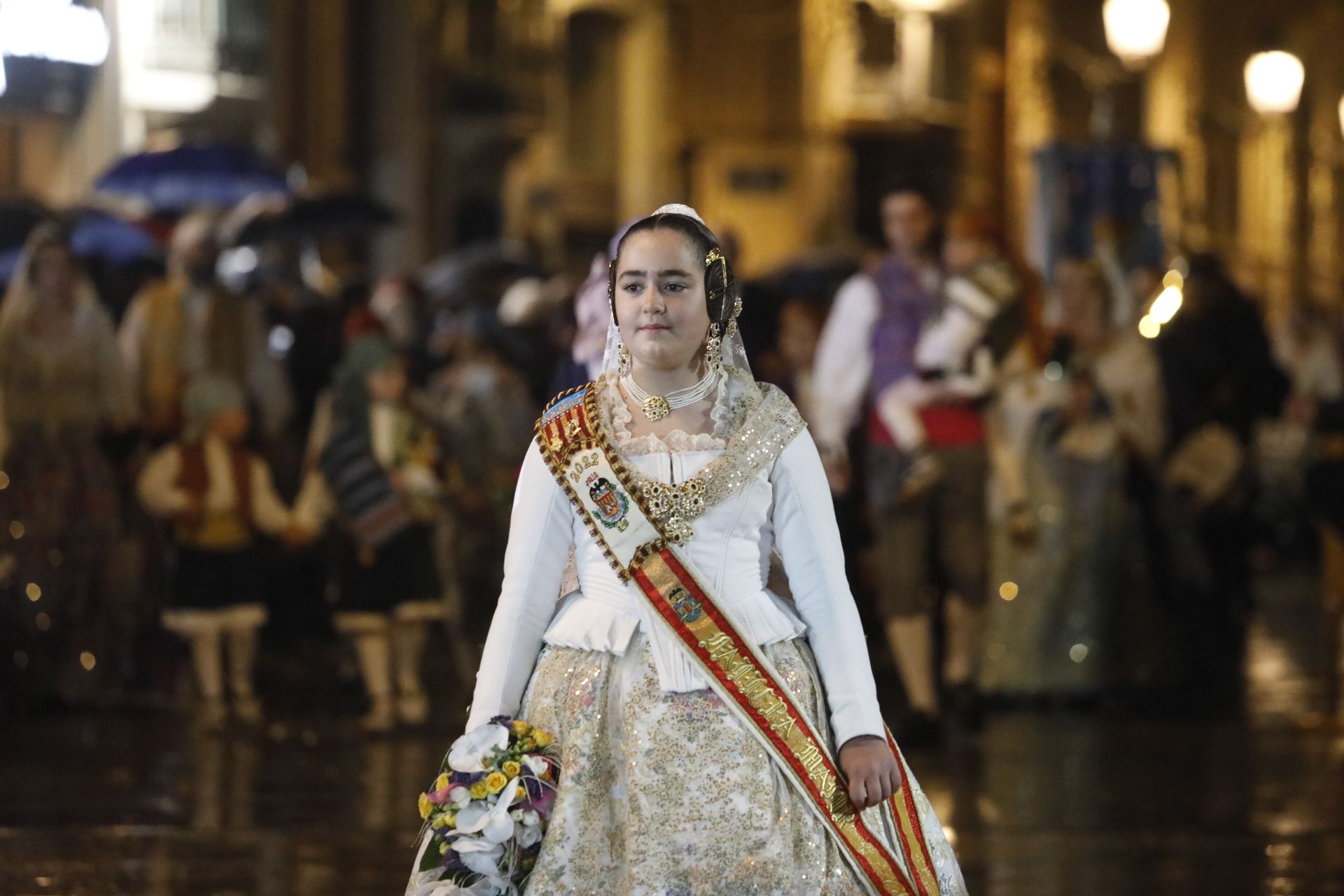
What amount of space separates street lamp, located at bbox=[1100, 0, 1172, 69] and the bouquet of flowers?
10283mm

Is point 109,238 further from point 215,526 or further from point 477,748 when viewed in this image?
point 477,748

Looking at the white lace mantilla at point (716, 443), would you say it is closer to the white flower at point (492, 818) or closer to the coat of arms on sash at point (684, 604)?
the coat of arms on sash at point (684, 604)

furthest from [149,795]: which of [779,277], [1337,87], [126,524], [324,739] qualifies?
[1337,87]

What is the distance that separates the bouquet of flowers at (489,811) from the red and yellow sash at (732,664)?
339mm

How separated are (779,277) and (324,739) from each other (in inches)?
278

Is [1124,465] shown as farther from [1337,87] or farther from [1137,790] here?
[1337,87]

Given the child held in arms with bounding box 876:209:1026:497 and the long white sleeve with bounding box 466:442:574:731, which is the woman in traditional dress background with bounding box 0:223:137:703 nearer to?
the child held in arms with bounding box 876:209:1026:497

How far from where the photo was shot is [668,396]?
4.50 m

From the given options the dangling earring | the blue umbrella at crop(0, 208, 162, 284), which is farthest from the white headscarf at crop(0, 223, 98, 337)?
the dangling earring

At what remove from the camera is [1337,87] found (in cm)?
3219

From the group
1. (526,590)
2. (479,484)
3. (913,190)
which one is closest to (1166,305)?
(913,190)

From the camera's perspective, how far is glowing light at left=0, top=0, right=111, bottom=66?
697 inches

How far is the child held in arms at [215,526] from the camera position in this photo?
32.5ft

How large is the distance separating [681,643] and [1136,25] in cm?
1022
